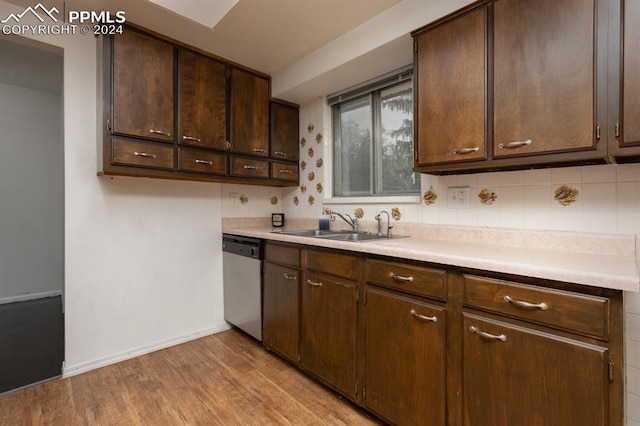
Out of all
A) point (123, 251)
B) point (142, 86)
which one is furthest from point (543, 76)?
point (123, 251)

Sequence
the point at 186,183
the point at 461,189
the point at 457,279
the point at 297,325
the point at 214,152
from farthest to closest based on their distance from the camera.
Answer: the point at 186,183
the point at 214,152
the point at 297,325
the point at 461,189
the point at 457,279

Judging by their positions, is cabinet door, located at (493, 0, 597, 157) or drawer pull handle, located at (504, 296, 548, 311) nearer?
drawer pull handle, located at (504, 296, 548, 311)

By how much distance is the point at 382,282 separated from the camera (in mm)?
1533

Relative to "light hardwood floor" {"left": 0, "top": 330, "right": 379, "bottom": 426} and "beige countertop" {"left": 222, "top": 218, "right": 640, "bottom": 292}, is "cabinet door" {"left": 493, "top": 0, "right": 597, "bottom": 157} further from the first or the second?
"light hardwood floor" {"left": 0, "top": 330, "right": 379, "bottom": 426}

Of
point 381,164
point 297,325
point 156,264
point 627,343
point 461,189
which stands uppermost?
point 381,164

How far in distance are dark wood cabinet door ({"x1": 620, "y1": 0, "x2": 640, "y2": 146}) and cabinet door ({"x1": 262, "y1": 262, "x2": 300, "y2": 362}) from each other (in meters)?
1.72

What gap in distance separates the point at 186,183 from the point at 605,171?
2728 millimetres

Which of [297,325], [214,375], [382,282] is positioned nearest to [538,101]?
[382,282]

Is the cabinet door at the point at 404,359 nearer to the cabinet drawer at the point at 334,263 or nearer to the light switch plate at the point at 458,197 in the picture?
the cabinet drawer at the point at 334,263

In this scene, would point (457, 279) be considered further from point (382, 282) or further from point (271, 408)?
point (271, 408)

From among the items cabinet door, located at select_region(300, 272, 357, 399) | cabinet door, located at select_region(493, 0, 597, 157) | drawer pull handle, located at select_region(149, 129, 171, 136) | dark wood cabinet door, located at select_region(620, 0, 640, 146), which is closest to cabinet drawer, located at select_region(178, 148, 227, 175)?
drawer pull handle, located at select_region(149, 129, 171, 136)

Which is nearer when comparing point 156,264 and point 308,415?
point 308,415

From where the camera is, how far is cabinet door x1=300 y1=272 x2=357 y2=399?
1699mm

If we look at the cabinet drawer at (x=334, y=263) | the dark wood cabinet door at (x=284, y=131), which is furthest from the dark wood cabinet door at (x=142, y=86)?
the cabinet drawer at (x=334, y=263)
